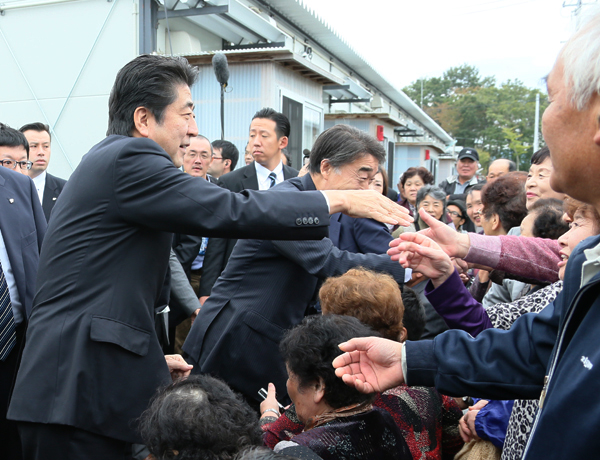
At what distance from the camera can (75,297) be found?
1780 millimetres

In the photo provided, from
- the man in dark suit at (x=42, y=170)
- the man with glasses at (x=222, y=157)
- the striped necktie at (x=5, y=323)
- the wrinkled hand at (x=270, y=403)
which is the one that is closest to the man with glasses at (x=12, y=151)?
the man in dark suit at (x=42, y=170)

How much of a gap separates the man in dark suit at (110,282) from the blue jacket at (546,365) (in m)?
0.57

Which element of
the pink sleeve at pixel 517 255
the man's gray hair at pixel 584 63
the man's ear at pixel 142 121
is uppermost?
the man's gray hair at pixel 584 63

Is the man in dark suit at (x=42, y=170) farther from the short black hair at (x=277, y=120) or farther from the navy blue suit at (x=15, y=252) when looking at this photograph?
the short black hair at (x=277, y=120)

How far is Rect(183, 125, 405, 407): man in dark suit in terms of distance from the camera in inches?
97.4

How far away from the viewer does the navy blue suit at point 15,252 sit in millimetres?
2639

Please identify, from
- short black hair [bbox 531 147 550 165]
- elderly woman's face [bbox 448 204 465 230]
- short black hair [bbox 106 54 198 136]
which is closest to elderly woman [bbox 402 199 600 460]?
short black hair [bbox 106 54 198 136]

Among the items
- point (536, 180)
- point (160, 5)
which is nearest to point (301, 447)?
point (536, 180)

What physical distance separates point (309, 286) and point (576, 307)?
66.1 inches

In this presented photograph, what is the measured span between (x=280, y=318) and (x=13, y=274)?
1.39m

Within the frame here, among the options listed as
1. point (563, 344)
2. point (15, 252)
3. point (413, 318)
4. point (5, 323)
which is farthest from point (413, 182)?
point (563, 344)

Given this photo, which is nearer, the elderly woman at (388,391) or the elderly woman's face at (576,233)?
the elderly woman at (388,391)

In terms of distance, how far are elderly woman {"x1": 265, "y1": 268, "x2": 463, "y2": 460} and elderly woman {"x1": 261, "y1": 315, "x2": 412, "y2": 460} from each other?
0.53 ft

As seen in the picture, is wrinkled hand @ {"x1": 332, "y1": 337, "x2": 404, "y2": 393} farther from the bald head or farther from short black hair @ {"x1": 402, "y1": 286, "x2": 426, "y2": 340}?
the bald head
